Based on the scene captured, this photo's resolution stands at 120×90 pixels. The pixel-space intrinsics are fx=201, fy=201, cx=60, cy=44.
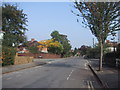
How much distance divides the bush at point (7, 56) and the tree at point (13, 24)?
7.25 meters

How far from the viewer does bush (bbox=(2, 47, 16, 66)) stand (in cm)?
2427

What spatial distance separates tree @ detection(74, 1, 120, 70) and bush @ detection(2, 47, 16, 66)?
10.2 metres

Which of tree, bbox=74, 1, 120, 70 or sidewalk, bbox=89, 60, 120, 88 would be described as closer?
sidewalk, bbox=89, 60, 120, 88

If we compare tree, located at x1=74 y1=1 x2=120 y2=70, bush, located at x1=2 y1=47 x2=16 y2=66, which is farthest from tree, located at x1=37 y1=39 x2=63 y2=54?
tree, located at x1=74 y1=1 x2=120 y2=70

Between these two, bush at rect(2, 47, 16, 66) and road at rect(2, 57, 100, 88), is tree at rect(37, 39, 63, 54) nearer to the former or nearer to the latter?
bush at rect(2, 47, 16, 66)

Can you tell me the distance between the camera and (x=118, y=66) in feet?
77.3

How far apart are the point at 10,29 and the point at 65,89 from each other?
2886 cm

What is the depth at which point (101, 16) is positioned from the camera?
2020cm

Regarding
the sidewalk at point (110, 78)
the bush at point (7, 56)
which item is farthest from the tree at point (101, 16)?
the bush at point (7, 56)

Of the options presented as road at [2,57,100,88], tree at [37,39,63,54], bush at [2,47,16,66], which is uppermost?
tree at [37,39,63,54]

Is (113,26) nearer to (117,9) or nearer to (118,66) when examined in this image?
(117,9)

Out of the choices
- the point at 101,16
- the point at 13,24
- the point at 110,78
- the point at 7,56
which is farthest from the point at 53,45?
the point at 110,78

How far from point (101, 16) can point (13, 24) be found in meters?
21.1

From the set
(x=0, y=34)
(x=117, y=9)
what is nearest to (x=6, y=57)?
(x=0, y=34)
